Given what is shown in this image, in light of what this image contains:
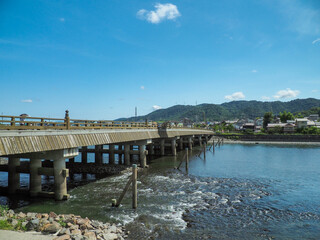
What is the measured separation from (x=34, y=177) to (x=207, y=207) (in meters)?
13.7

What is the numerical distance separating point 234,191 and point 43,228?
16476mm

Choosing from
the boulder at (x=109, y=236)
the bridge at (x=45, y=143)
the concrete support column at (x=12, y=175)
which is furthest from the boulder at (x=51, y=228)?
the concrete support column at (x=12, y=175)

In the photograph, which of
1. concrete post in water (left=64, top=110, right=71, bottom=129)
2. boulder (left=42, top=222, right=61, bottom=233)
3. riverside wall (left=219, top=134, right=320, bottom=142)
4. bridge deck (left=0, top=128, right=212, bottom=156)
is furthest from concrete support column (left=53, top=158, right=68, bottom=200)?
riverside wall (left=219, top=134, right=320, bottom=142)

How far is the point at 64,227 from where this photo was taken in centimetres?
1162

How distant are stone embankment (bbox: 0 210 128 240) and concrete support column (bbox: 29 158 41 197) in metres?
5.44

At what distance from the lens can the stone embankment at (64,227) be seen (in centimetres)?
1073

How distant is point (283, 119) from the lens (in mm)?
133750

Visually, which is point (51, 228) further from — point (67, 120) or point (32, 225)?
point (67, 120)

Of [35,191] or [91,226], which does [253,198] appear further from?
[35,191]

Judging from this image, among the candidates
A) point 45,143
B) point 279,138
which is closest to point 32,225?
point 45,143

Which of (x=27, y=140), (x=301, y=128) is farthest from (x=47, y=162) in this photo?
(x=301, y=128)

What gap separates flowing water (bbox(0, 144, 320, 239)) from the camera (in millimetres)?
13281

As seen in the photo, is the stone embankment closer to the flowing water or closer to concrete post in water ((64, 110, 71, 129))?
the flowing water

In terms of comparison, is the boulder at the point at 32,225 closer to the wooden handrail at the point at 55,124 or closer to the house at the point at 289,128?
the wooden handrail at the point at 55,124
